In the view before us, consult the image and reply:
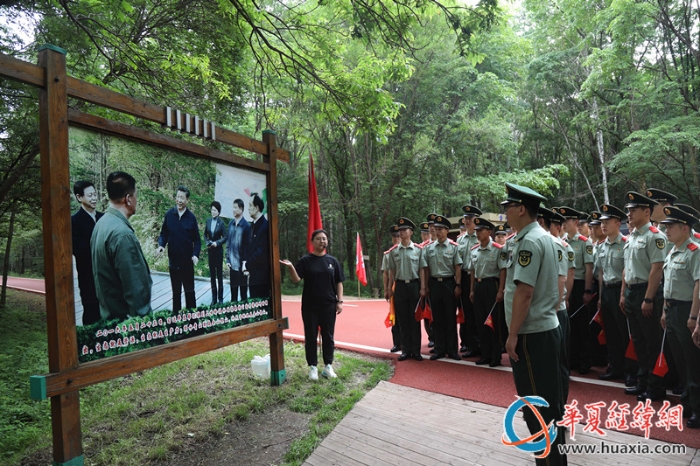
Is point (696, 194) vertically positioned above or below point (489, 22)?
below

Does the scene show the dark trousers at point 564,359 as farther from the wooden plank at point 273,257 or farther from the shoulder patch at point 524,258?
the wooden plank at point 273,257

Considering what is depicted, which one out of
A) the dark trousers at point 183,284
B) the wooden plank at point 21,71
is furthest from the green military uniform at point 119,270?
the wooden plank at point 21,71

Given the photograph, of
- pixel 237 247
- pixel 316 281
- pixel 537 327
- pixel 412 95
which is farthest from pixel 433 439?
pixel 412 95

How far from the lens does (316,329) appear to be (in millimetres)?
4781

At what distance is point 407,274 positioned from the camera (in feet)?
18.5

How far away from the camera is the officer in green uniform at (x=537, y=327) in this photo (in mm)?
2537

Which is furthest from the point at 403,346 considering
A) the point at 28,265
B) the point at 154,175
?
the point at 28,265

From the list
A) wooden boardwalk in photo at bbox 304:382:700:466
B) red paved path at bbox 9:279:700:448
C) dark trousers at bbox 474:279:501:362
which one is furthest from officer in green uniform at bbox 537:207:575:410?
dark trousers at bbox 474:279:501:362

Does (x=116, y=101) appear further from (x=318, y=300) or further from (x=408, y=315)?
(x=408, y=315)

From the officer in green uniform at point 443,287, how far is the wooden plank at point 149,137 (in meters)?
2.75

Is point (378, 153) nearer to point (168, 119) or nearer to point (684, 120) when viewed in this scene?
point (684, 120)

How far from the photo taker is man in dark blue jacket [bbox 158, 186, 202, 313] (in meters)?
3.40

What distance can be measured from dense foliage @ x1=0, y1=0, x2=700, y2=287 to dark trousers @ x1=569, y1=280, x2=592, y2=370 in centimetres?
312

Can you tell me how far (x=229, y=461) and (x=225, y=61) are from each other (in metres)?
6.33
